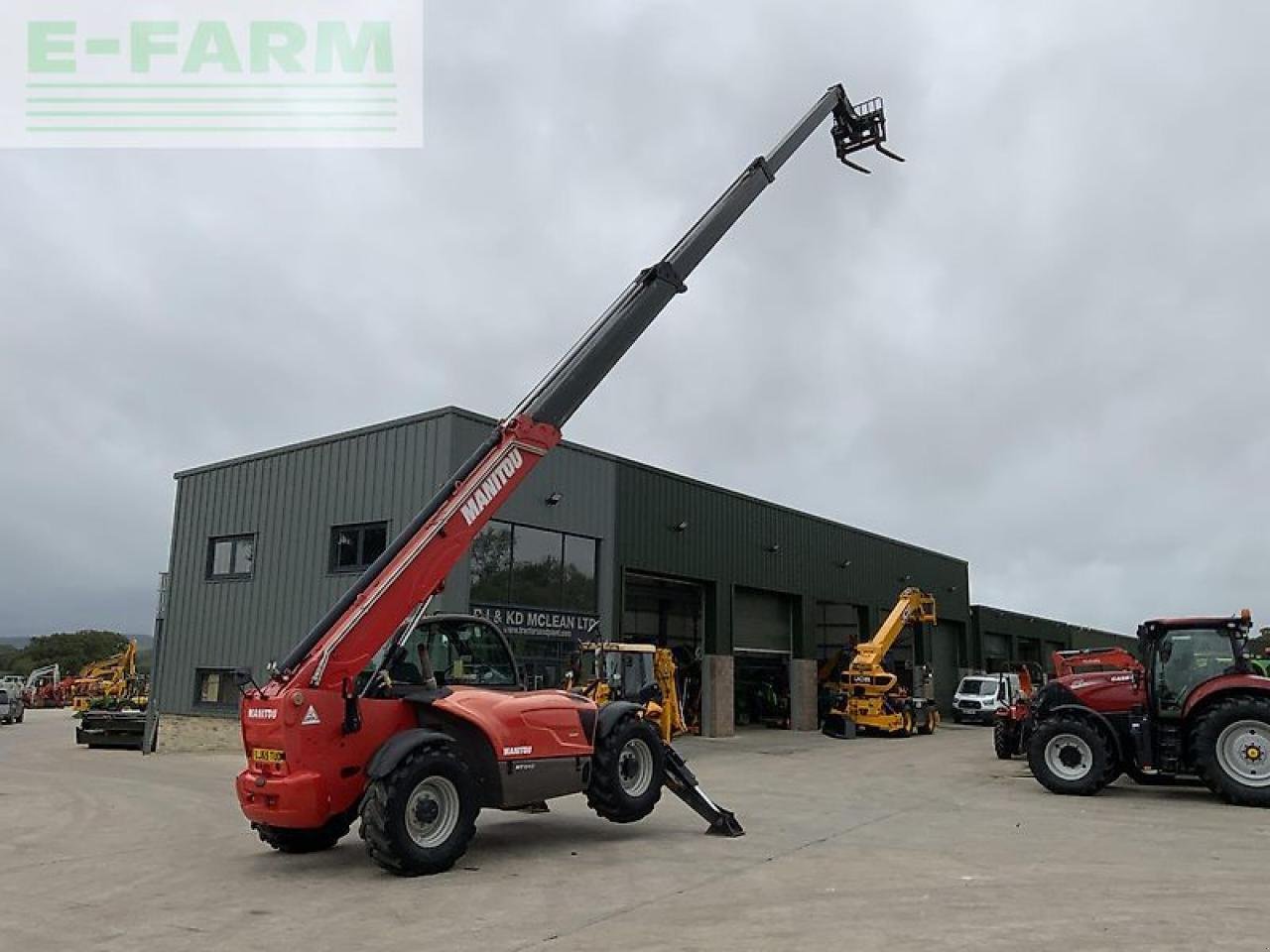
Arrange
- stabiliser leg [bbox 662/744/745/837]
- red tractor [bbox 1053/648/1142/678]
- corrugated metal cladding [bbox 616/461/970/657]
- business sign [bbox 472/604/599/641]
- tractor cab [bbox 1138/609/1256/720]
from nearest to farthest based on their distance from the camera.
A: stabiliser leg [bbox 662/744/745/837] < tractor cab [bbox 1138/609/1256/720] < red tractor [bbox 1053/648/1142/678] < business sign [bbox 472/604/599/641] < corrugated metal cladding [bbox 616/461/970/657]

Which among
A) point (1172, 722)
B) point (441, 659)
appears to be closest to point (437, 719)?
point (441, 659)

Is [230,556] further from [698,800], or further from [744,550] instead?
[698,800]

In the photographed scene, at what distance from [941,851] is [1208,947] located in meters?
Answer: 3.53

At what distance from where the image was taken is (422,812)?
8.31 meters

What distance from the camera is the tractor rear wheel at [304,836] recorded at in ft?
29.7

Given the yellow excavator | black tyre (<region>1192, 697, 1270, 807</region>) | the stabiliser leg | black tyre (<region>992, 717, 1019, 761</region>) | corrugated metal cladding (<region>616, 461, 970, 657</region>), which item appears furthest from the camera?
the yellow excavator

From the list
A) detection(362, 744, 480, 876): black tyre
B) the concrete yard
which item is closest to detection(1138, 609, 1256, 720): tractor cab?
the concrete yard

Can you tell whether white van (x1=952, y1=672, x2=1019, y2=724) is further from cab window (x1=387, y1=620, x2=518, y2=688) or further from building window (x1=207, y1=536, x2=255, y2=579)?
cab window (x1=387, y1=620, x2=518, y2=688)

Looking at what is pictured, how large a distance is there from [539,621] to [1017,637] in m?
38.6

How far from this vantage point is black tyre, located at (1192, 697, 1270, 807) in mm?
12398

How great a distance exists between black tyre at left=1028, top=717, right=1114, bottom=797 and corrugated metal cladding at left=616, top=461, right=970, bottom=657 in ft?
38.9

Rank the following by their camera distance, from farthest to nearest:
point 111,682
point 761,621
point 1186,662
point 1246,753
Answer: point 111,682 < point 761,621 < point 1186,662 < point 1246,753

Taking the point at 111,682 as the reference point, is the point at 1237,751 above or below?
above

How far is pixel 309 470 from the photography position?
2203 cm
